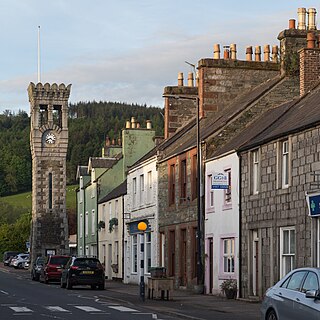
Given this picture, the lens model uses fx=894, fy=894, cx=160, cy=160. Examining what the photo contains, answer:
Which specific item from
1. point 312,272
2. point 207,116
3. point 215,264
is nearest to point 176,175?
point 207,116

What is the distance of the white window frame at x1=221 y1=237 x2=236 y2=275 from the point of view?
32656 millimetres

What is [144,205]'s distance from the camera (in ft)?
151

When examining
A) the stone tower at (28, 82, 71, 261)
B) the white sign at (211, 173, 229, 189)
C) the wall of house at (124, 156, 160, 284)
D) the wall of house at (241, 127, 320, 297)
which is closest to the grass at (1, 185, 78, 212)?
the stone tower at (28, 82, 71, 261)

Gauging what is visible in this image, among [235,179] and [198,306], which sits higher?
[235,179]

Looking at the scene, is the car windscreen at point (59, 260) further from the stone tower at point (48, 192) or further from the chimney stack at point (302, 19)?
the stone tower at point (48, 192)

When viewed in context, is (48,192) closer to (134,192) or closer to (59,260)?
(59,260)

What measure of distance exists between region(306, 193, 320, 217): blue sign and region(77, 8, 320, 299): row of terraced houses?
0.13 meters

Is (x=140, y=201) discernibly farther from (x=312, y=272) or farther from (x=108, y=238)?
(x=312, y=272)

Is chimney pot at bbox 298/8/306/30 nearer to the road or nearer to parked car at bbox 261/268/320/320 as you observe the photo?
the road

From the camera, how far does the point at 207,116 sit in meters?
41.4

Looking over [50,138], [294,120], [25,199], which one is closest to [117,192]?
[294,120]

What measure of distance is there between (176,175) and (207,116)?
3.33m

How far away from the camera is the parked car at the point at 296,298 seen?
15.1 metres

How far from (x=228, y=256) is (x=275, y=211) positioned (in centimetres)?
528
